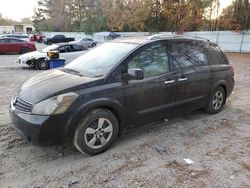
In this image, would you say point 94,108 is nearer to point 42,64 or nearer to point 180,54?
point 180,54

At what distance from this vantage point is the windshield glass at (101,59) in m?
4.14

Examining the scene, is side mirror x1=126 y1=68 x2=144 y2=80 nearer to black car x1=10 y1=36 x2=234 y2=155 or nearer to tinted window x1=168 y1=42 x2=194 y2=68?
black car x1=10 y1=36 x2=234 y2=155

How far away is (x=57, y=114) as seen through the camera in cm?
349

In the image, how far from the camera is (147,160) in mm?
3836

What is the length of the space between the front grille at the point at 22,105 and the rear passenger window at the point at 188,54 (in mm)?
2531

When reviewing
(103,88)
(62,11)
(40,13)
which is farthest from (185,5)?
(40,13)

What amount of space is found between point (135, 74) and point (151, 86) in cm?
50

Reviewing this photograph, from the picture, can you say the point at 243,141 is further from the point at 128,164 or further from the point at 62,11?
the point at 62,11

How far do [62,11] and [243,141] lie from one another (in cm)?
5700

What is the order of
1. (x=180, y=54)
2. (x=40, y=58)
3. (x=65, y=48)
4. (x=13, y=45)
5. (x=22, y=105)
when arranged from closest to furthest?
(x=22, y=105) < (x=180, y=54) < (x=40, y=58) < (x=65, y=48) < (x=13, y=45)

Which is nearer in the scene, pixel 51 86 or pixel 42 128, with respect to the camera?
pixel 42 128

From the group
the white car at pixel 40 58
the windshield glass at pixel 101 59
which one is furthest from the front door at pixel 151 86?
the white car at pixel 40 58

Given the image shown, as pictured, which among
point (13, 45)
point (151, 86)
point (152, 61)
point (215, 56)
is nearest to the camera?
point (151, 86)

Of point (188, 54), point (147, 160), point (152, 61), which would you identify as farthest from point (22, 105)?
point (188, 54)
